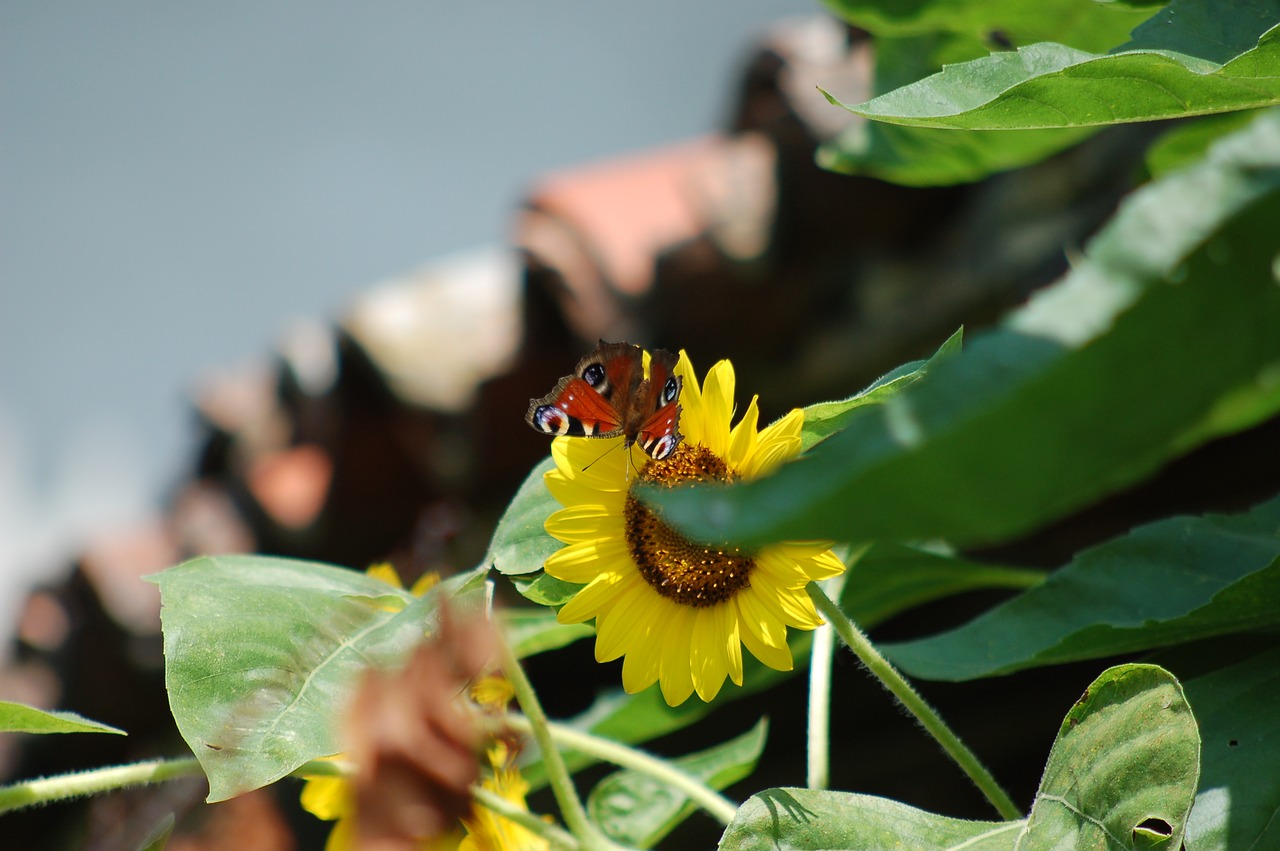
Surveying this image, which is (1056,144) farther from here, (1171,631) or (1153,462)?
(1153,462)

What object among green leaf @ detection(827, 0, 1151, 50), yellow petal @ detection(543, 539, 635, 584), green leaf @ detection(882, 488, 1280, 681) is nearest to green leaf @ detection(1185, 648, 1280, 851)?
green leaf @ detection(882, 488, 1280, 681)

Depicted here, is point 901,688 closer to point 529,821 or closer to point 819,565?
point 819,565

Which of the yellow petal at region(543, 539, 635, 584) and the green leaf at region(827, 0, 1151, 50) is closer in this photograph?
the yellow petal at region(543, 539, 635, 584)

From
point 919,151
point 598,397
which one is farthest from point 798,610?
point 919,151

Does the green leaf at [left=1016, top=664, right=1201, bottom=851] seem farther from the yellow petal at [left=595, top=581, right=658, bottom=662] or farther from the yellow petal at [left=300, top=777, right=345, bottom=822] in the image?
the yellow petal at [left=300, top=777, right=345, bottom=822]

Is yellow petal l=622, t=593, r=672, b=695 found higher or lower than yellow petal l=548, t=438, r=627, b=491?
lower

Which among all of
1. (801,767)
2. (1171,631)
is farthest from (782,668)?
(801,767)
